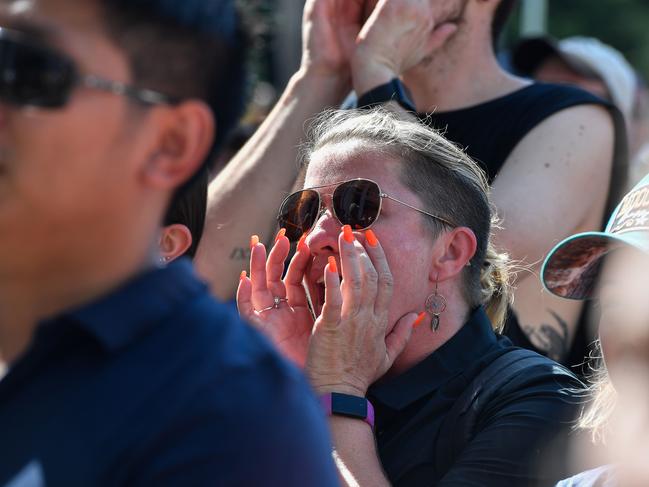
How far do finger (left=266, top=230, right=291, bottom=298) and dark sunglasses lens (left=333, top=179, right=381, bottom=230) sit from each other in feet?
0.56

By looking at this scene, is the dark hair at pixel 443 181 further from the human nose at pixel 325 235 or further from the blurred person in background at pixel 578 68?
the blurred person in background at pixel 578 68

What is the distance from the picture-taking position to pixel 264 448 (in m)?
1.13

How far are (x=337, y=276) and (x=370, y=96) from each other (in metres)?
0.90

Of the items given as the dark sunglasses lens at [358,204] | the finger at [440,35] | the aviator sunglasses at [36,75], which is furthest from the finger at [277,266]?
the aviator sunglasses at [36,75]

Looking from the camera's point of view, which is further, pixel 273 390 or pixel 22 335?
pixel 22 335

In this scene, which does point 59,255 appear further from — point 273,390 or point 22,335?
point 273,390

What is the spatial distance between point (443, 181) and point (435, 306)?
12.4 inches

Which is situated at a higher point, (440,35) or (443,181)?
(440,35)

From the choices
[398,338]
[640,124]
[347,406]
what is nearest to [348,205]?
[398,338]

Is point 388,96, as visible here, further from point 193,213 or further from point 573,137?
point 193,213

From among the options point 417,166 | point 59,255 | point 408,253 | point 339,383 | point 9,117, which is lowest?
point 339,383

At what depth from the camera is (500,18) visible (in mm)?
3430

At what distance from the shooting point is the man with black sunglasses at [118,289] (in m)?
1.12

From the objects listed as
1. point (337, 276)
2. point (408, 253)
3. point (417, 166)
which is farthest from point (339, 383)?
point (417, 166)
